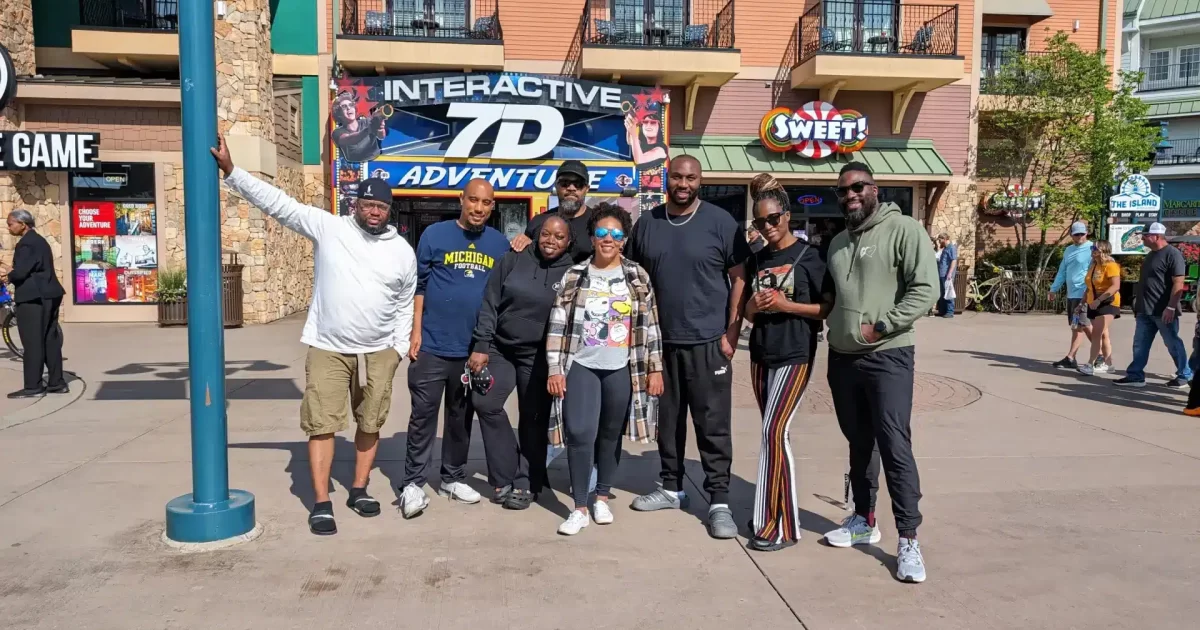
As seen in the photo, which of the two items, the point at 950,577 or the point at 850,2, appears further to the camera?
the point at 850,2

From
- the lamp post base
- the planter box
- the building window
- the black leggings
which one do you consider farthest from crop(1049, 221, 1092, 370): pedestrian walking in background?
the building window

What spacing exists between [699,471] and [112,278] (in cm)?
1310

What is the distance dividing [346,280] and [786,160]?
50.6 feet

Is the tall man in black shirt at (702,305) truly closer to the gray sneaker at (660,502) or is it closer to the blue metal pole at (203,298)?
the gray sneaker at (660,502)

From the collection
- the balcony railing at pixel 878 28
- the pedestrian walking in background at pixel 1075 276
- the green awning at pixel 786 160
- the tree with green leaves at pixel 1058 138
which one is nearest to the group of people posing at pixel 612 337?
the pedestrian walking in background at pixel 1075 276

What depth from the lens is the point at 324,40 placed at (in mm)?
17438

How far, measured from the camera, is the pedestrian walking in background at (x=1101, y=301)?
999 cm

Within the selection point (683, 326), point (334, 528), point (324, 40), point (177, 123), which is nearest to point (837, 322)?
point (683, 326)

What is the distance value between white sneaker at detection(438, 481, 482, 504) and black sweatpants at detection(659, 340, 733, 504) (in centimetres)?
131

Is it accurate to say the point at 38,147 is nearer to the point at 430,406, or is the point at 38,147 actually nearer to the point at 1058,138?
the point at 430,406

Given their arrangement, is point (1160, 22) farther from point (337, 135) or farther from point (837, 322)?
point (837, 322)

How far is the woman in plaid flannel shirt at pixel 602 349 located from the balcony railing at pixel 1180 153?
43.2 metres

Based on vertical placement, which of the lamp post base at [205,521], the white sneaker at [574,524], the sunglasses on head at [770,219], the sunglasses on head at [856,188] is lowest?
the white sneaker at [574,524]

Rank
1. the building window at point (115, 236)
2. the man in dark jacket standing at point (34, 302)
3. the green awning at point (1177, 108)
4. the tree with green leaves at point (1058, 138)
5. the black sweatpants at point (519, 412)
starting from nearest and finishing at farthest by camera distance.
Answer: the black sweatpants at point (519, 412)
the man in dark jacket standing at point (34, 302)
the building window at point (115, 236)
the tree with green leaves at point (1058, 138)
the green awning at point (1177, 108)
